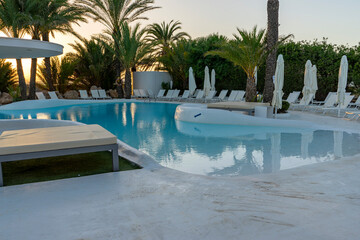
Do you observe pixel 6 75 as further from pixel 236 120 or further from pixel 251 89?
pixel 236 120

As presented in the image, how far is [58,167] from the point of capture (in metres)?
4.93

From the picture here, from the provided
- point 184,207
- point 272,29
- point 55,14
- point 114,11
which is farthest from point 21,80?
point 184,207

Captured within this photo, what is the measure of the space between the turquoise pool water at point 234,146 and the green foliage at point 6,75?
615 inches

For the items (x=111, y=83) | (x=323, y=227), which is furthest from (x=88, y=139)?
(x=111, y=83)

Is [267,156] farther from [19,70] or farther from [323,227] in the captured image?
[19,70]

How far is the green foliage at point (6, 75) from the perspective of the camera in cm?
2144

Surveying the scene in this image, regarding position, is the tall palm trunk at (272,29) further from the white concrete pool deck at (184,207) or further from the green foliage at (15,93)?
the green foliage at (15,93)

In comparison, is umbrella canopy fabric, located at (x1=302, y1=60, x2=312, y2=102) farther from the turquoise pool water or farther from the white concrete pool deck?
the white concrete pool deck

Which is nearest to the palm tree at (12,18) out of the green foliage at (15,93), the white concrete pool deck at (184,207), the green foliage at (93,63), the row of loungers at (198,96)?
the green foliage at (15,93)

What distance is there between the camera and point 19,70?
19.6m

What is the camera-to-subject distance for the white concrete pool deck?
2.67 metres

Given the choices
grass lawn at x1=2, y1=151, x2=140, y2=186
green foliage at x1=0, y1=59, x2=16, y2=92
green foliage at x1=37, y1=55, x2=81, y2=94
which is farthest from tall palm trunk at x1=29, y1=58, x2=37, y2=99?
grass lawn at x1=2, y1=151, x2=140, y2=186

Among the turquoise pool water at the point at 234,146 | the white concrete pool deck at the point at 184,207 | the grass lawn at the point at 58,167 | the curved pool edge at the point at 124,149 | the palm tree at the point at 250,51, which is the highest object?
the palm tree at the point at 250,51

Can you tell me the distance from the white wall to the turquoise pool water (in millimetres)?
15534
